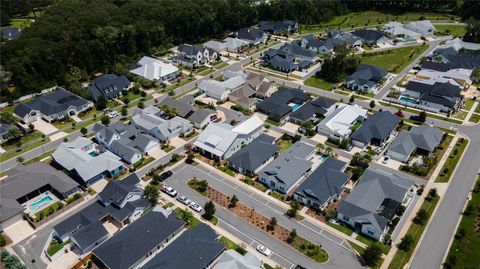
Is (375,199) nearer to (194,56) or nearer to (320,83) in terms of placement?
(320,83)

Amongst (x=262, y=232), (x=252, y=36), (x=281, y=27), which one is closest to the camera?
(x=262, y=232)

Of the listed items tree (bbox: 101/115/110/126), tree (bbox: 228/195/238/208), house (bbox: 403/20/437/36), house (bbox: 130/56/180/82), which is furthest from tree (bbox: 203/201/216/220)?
house (bbox: 403/20/437/36)

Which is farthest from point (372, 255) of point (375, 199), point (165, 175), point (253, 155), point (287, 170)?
point (165, 175)

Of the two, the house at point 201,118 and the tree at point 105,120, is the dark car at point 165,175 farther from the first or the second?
the tree at point 105,120

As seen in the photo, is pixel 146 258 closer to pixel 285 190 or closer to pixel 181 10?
pixel 285 190

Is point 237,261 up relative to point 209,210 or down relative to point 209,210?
up

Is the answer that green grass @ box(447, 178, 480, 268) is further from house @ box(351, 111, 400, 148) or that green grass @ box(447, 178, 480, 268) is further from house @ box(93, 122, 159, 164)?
house @ box(93, 122, 159, 164)
